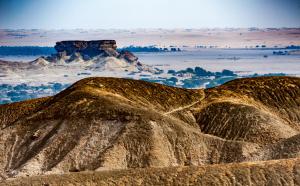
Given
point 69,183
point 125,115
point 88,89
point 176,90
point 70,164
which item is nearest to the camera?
point 69,183

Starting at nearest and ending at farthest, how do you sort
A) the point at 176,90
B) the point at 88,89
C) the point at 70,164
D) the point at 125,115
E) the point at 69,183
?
the point at 69,183, the point at 70,164, the point at 125,115, the point at 88,89, the point at 176,90

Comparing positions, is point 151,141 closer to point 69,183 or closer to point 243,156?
point 243,156

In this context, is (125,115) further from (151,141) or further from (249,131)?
(249,131)

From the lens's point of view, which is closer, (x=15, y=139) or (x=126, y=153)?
(x=126, y=153)

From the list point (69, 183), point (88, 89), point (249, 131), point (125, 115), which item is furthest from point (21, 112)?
point (69, 183)

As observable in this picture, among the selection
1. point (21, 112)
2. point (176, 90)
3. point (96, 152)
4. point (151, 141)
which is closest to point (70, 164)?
point (96, 152)

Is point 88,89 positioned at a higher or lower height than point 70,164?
higher
